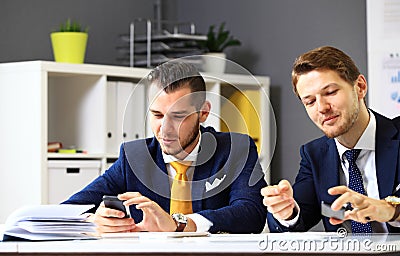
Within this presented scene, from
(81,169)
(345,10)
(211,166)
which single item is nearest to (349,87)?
(211,166)

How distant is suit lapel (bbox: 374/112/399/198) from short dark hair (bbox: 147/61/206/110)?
514 mm

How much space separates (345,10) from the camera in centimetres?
435

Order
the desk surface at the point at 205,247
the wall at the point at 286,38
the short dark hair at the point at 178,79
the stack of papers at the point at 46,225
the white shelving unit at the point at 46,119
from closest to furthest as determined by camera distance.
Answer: the desk surface at the point at 205,247 < the stack of papers at the point at 46,225 < the short dark hair at the point at 178,79 < the white shelving unit at the point at 46,119 < the wall at the point at 286,38

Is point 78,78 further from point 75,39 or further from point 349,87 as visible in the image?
point 349,87

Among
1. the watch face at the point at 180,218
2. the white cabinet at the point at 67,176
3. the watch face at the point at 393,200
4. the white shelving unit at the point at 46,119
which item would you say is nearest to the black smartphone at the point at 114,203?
the watch face at the point at 180,218

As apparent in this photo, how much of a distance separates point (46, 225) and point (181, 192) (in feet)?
1.79

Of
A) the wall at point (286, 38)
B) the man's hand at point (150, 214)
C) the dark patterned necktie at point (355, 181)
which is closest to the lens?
the man's hand at point (150, 214)

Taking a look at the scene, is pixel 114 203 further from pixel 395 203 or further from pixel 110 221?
pixel 395 203

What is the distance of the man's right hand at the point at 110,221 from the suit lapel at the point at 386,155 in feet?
2.33

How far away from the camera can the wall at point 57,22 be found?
4.12 m

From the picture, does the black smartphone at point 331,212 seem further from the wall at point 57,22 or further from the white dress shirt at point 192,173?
the wall at point 57,22

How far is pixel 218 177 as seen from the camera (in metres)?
2.36

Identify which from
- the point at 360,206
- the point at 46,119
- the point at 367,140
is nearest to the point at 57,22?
the point at 46,119

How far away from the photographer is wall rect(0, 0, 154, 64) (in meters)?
4.12
